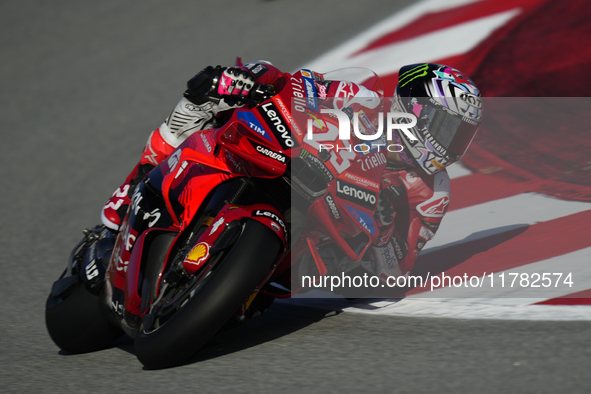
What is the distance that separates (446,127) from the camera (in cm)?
331

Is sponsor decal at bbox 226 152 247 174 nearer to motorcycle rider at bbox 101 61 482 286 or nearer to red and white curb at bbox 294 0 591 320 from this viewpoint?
motorcycle rider at bbox 101 61 482 286

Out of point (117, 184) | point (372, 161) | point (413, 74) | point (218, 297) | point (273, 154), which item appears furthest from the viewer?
point (117, 184)

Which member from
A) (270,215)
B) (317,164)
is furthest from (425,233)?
(270,215)

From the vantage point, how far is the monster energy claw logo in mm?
3336

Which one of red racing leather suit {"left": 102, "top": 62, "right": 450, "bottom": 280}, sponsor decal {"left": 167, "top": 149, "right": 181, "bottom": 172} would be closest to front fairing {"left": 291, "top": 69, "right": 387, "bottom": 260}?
red racing leather suit {"left": 102, "top": 62, "right": 450, "bottom": 280}

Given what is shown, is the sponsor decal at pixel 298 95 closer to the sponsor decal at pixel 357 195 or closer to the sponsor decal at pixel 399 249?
the sponsor decal at pixel 357 195

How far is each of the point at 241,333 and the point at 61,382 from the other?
810 mm

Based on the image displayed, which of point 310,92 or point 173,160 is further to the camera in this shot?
point 173,160

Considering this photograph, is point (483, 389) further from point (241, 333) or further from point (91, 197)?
point (91, 197)

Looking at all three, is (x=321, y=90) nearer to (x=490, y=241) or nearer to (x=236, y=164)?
(x=236, y=164)

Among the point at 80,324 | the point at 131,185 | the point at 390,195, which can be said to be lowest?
the point at 80,324

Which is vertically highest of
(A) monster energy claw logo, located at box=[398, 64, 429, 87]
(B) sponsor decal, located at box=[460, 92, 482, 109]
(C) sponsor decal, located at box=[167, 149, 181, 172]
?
(A) monster energy claw logo, located at box=[398, 64, 429, 87]

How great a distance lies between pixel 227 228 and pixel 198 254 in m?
0.15

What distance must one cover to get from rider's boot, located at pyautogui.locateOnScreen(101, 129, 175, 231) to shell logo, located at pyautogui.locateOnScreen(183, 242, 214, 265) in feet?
2.89
